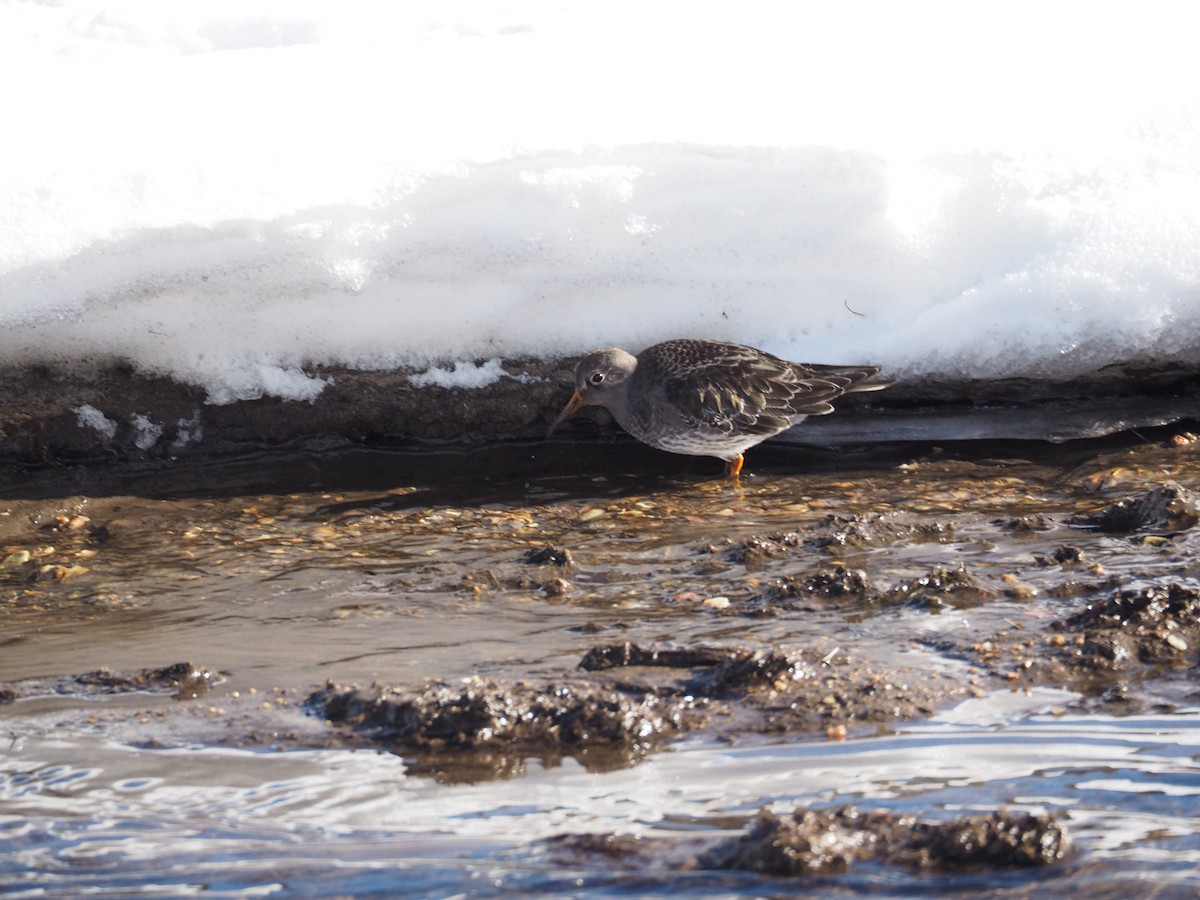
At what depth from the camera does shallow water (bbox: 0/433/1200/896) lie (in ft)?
10.4

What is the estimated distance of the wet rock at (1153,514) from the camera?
523cm

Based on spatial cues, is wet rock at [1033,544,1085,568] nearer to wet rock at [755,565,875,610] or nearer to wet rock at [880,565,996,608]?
wet rock at [880,565,996,608]

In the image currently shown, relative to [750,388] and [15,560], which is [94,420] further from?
[750,388]

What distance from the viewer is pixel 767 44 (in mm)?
8000

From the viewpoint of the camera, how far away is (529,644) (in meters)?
4.39

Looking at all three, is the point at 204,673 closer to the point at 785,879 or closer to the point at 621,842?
the point at 621,842

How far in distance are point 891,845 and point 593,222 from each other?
4.00 metres

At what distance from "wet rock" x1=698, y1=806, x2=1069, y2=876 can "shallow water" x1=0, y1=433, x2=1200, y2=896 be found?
4 cm

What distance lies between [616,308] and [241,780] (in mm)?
3624

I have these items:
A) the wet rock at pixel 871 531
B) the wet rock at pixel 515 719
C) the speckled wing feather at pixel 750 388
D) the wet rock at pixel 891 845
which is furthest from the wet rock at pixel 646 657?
the speckled wing feather at pixel 750 388

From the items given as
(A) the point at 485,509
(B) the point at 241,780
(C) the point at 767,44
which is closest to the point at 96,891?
(B) the point at 241,780

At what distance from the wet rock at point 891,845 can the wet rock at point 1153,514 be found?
246 cm

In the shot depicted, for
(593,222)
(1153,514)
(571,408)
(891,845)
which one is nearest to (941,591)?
(1153,514)

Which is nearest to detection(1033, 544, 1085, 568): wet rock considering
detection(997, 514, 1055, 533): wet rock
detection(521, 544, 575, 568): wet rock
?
detection(997, 514, 1055, 533): wet rock
